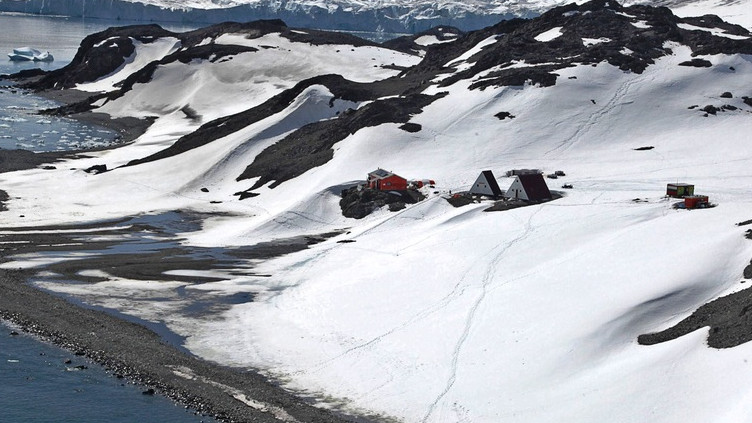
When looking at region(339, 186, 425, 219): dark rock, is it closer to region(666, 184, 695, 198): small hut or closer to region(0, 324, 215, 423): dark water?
region(666, 184, 695, 198): small hut

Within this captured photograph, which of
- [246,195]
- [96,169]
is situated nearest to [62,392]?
[246,195]

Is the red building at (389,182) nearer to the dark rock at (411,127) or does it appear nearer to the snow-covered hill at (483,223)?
the snow-covered hill at (483,223)

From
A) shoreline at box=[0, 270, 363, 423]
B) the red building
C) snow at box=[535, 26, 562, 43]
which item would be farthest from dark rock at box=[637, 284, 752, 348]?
snow at box=[535, 26, 562, 43]

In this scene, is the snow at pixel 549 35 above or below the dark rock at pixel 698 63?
above

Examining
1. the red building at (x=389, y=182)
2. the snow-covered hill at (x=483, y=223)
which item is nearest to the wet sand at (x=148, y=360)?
the snow-covered hill at (x=483, y=223)

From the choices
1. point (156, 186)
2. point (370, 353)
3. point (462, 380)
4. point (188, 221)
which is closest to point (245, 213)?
point (188, 221)
